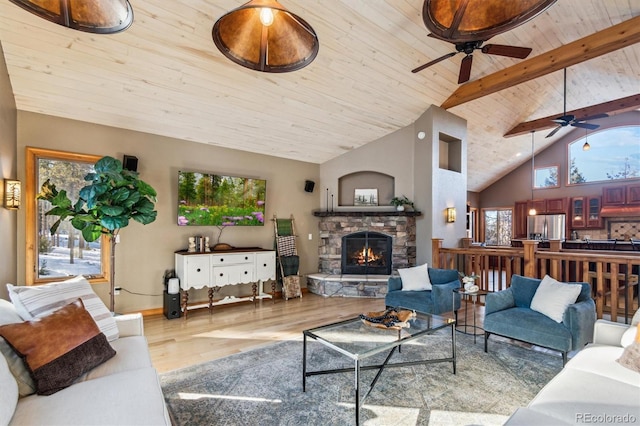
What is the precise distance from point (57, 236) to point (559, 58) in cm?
708

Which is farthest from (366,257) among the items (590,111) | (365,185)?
A: (590,111)

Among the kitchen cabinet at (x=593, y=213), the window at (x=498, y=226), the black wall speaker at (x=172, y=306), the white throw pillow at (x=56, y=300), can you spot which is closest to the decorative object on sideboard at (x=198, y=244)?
the black wall speaker at (x=172, y=306)

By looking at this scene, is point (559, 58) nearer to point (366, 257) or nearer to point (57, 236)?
point (366, 257)

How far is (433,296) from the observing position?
155 inches

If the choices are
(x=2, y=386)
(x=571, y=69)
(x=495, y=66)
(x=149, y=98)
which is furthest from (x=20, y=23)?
(x=571, y=69)

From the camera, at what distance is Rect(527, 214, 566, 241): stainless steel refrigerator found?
9.51 meters

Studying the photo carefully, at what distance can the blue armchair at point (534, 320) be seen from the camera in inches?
112

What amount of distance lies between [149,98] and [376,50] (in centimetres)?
289

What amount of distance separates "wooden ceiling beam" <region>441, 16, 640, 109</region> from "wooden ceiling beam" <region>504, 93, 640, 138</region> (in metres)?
3.01

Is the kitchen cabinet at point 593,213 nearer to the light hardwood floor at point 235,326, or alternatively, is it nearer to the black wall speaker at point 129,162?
the light hardwood floor at point 235,326

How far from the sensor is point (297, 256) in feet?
19.8

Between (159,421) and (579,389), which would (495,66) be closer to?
(579,389)

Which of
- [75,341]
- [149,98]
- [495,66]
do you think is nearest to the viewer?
[75,341]

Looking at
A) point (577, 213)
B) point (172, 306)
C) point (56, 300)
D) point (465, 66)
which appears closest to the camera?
point (56, 300)
